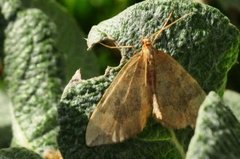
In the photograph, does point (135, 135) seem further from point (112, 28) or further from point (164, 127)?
point (112, 28)

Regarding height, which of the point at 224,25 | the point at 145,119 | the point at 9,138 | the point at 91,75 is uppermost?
the point at 224,25

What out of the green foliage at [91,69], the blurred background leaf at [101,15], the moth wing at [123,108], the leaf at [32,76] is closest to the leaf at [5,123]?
the green foliage at [91,69]

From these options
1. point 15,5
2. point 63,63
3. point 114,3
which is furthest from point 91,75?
point 114,3

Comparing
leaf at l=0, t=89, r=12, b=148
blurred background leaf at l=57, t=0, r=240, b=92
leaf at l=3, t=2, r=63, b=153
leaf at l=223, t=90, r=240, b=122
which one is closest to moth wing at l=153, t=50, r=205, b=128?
leaf at l=223, t=90, r=240, b=122

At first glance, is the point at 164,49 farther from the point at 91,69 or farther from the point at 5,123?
the point at 5,123

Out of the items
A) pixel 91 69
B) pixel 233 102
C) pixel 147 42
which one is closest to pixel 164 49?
pixel 147 42
